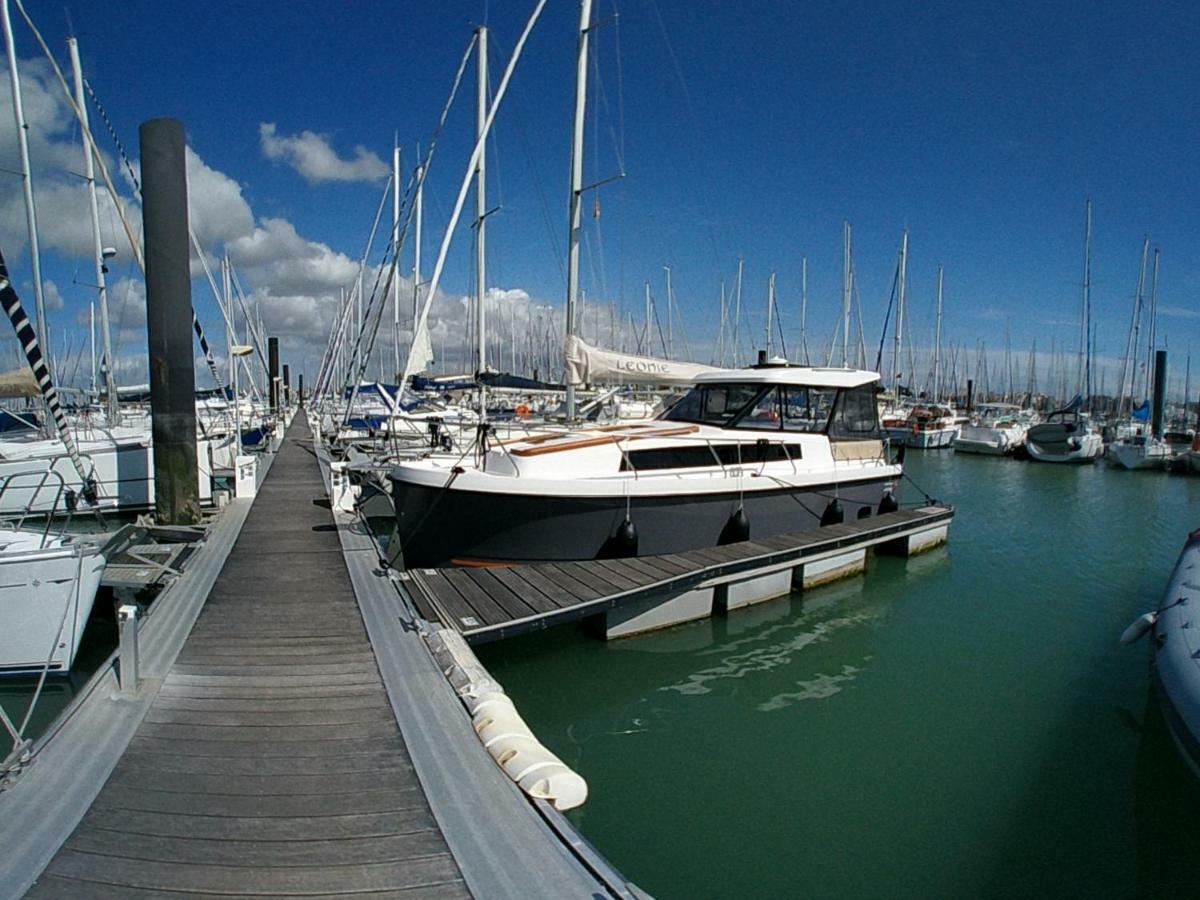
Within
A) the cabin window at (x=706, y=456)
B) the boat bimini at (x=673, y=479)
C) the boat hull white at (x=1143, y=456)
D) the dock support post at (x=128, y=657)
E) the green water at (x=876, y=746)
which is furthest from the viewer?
the boat hull white at (x=1143, y=456)

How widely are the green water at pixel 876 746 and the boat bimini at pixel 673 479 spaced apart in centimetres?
126

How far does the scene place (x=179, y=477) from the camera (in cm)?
1015

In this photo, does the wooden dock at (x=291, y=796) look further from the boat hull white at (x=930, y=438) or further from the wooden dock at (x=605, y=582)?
the boat hull white at (x=930, y=438)

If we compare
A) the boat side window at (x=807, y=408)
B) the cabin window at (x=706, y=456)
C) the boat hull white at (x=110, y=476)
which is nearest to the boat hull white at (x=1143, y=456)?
the boat side window at (x=807, y=408)

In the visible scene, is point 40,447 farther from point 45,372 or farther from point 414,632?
point 414,632

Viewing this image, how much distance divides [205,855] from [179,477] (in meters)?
8.39

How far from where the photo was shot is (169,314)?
9.72m

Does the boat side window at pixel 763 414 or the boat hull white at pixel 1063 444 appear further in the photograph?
the boat hull white at pixel 1063 444

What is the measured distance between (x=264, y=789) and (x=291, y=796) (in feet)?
0.54

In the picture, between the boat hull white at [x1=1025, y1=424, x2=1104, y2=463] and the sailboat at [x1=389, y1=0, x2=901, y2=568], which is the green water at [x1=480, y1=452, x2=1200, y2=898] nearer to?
the sailboat at [x1=389, y1=0, x2=901, y2=568]

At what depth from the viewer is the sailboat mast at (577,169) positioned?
505 inches

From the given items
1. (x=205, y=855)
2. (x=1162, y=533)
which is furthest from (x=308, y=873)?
(x=1162, y=533)

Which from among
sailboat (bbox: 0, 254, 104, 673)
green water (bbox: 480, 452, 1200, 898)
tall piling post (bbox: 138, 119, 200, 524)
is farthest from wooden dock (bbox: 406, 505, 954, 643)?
tall piling post (bbox: 138, 119, 200, 524)

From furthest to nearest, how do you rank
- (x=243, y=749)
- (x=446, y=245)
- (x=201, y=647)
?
(x=446, y=245), (x=201, y=647), (x=243, y=749)
